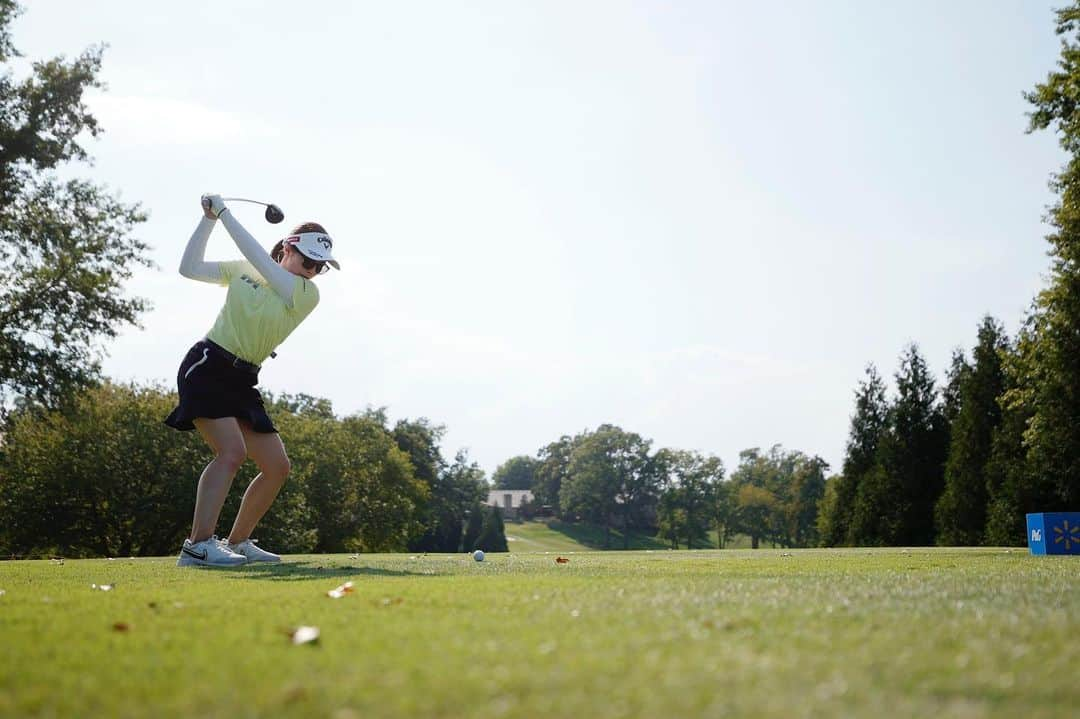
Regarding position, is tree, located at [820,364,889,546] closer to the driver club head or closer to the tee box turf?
the tee box turf

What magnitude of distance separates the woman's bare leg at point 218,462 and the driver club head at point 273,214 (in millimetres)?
1931

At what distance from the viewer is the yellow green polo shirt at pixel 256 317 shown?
7.25m

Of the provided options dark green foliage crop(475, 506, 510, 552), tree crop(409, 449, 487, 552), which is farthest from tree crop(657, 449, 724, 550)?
dark green foliage crop(475, 506, 510, 552)

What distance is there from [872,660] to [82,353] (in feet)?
92.1

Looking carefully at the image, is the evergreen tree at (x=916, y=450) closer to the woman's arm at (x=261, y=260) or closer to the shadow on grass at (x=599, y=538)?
the woman's arm at (x=261, y=260)

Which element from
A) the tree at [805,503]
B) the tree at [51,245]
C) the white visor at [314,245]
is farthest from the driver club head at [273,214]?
the tree at [805,503]

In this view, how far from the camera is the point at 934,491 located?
152 feet

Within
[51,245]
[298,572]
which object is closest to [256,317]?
[298,572]

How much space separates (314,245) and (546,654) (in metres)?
5.70

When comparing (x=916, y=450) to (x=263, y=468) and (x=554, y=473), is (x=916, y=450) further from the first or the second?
(x=554, y=473)

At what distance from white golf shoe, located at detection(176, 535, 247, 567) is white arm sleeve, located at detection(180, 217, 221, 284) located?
6.78ft

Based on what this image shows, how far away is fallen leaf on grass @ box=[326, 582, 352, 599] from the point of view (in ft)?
13.9

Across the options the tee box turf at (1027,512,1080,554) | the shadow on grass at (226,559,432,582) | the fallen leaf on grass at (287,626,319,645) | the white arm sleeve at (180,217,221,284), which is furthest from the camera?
the tee box turf at (1027,512,1080,554)

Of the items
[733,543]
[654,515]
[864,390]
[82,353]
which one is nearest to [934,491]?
[864,390]
